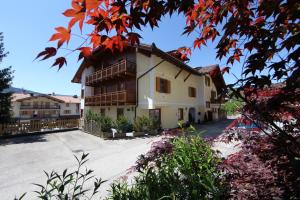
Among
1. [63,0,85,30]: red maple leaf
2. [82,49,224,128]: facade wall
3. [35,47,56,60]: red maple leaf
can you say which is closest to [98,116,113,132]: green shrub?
[82,49,224,128]: facade wall

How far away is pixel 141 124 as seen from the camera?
15258 mm

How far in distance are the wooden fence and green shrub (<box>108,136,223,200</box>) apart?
57.7 ft

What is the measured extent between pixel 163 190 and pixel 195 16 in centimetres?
261

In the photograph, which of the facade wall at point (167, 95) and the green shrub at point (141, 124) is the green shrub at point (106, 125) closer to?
the green shrub at point (141, 124)

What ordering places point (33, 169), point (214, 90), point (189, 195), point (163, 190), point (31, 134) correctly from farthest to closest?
point (214, 90)
point (31, 134)
point (33, 169)
point (163, 190)
point (189, 195)

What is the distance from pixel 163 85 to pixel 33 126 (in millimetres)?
13305

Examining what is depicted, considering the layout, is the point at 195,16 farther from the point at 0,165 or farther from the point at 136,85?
the point at 136,85

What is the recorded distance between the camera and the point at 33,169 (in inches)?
303

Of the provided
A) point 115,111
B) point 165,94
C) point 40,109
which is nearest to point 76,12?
point 165,94

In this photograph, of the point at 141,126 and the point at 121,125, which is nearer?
the point at 121,125

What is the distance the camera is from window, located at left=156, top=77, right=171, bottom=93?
55.9 ft

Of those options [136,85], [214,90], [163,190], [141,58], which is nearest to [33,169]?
[163,190]

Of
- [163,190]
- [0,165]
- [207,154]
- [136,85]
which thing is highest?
[136,85]

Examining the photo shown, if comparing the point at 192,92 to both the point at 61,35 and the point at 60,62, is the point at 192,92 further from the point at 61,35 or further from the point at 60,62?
the point at 61,35
